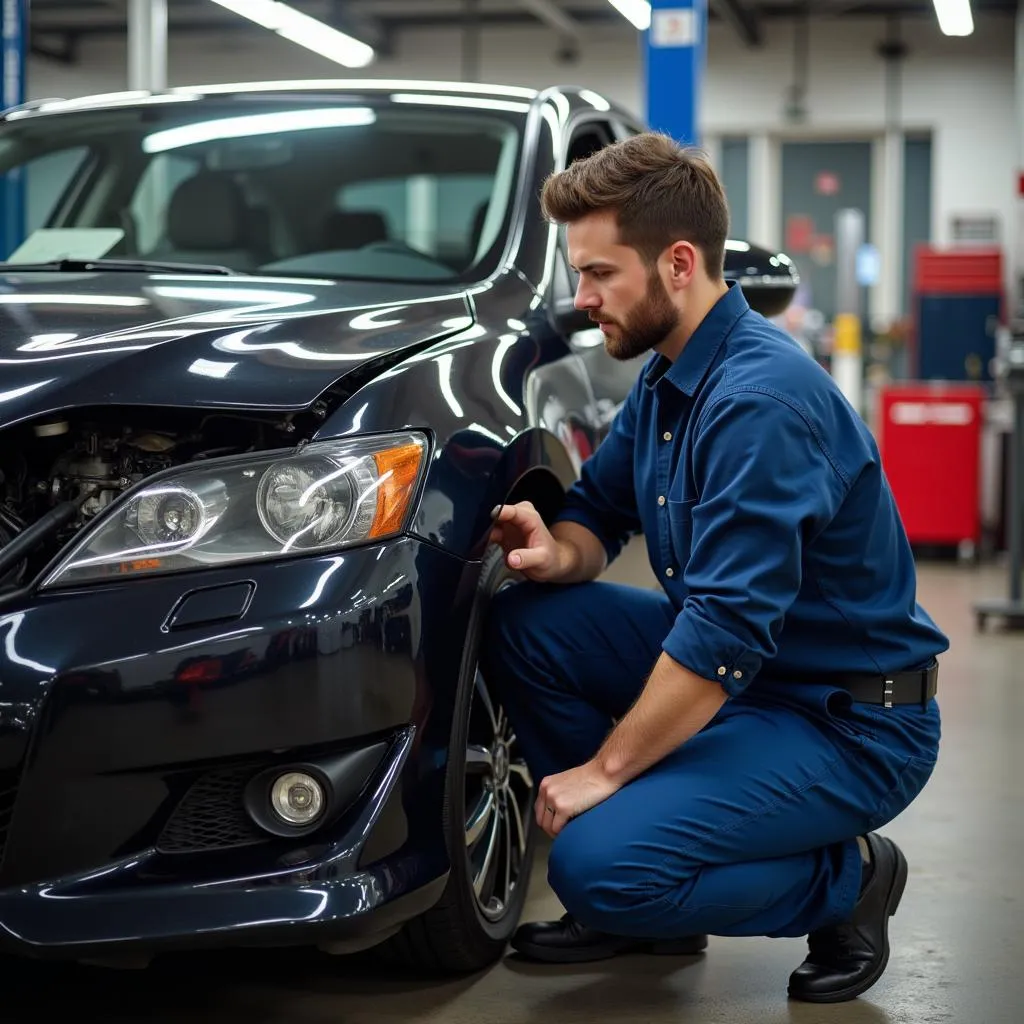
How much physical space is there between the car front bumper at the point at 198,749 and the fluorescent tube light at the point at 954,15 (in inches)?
434

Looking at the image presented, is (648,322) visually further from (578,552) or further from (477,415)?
(578,552)

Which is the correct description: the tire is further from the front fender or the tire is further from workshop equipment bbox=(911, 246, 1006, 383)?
workshop equipment bbox=(911, 246, 1006, 383)

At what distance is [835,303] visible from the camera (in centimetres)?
1591

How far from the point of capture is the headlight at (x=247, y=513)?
1.79 m

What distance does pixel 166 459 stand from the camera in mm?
1885

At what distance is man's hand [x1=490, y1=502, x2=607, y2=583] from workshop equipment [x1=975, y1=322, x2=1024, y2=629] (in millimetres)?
3816

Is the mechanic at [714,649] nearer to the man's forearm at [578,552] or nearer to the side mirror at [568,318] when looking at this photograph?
the man's forearm at [578,552]

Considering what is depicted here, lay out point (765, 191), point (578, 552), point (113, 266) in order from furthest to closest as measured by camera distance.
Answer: point (765, 191), point (113, 266), point (578, 552)

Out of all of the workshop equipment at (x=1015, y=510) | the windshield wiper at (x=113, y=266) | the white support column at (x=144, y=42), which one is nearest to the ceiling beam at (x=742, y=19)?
the white support column at (x=144, y=42)

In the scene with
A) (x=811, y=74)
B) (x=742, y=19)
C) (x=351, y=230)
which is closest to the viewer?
(x=351, y=230)

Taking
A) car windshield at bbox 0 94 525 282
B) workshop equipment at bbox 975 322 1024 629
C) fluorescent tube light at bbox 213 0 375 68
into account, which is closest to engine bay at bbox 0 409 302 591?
car windshield at bbox 0 94 525 282

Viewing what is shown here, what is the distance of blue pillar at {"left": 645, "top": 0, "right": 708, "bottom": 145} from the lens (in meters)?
6.71

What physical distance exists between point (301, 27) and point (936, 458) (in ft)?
22.0

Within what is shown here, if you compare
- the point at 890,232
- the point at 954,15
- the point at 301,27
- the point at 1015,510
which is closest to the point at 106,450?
the point at 1015,510
